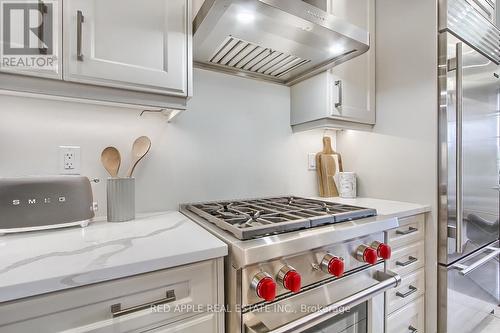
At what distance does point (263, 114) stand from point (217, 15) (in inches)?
28.0

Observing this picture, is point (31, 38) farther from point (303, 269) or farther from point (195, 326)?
point (303, 269)

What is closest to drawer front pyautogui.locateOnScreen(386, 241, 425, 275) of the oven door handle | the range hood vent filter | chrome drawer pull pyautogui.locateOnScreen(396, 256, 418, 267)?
chrome drawer pull pyautogui.locateOnScreen(396, 256, 418, 267)

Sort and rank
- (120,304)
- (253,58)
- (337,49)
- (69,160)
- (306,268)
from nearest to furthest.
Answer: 1. (120,304)
2. (306,268)
3. (69,160)
4. (337,49)
5. (253,58)

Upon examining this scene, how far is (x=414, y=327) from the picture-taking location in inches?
49.4

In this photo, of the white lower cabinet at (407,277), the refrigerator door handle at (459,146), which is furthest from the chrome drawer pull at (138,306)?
the refrigerator door handle at (459,146)

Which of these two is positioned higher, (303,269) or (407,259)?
(303,269)

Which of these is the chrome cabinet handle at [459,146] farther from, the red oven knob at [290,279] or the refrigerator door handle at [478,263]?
the red oven knob at [290,279]

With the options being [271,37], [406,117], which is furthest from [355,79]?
[271,37]

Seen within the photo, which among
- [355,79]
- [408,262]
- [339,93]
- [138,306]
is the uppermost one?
[355,79]

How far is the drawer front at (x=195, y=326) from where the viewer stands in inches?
24.4

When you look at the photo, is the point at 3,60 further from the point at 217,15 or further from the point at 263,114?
the point at 263,114

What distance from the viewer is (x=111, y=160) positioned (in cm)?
106

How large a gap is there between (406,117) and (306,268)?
114 cm

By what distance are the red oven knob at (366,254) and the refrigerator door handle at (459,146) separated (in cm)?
70
